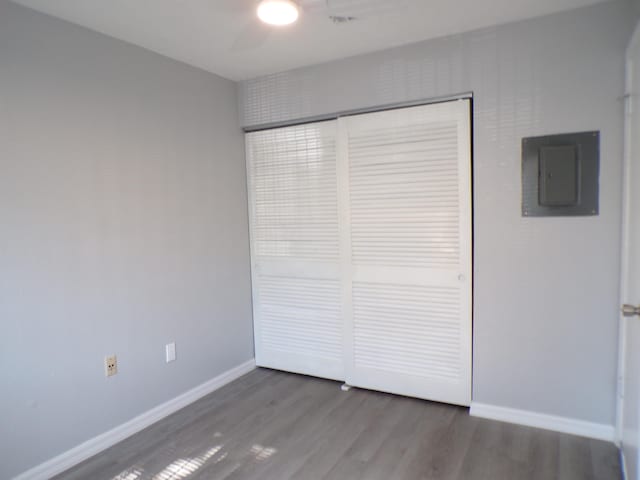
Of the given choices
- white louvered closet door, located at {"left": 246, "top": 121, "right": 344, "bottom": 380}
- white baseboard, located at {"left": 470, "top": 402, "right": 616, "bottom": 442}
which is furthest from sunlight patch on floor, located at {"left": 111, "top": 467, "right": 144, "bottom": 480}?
white baseboard, located at {"left": 470, "top": 402, "right": 616, "bottom": 442}

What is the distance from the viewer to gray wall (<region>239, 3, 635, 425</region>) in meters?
2.19

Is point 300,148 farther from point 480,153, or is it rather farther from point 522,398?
point 522,398

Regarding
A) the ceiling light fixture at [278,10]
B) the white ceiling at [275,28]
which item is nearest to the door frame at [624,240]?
the white ceiling at [275,28]

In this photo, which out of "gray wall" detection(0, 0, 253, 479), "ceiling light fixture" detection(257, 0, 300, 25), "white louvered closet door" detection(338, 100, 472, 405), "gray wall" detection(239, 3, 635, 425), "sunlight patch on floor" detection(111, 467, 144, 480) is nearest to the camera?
"ceiling light fixture" detection(257, 0, 300, 25)

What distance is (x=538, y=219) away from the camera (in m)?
2.35

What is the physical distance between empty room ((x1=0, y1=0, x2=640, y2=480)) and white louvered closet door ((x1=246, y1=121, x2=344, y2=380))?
26 millimetres

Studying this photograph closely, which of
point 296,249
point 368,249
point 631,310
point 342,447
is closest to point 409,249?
point 368,249

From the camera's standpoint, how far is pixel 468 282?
258cm

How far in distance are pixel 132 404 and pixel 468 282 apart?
2.20 meters

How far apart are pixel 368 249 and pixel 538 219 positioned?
1.07 metres

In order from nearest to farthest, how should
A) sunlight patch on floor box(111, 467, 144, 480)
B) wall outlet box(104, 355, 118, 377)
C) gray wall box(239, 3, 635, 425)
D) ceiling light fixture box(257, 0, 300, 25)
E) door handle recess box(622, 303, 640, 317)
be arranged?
door handle recess box(622, 303, 640, 317) < ceiling light fixture box(257, 0, 300, 25) < sunlight patch on floor box(111, 467, 144, 480) < gray wall box(239, 3, 635, 425) < wall outlet box(104, 355, 118, 377)

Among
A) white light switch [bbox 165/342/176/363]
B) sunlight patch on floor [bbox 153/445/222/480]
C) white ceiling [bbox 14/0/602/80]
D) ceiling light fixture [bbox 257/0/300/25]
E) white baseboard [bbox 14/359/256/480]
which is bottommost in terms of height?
Answer: sunlight patch on floor [bbox 153/445/222/480]

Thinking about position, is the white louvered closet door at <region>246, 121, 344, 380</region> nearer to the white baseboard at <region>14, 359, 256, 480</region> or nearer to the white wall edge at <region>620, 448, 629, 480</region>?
the white baseboard at <region>14, 359, 256, 480</region>

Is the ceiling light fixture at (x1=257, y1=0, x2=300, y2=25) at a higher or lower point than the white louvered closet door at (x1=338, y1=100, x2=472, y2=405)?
higher
